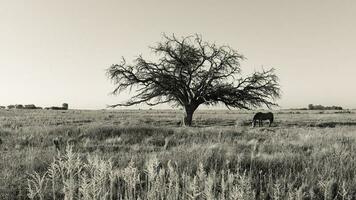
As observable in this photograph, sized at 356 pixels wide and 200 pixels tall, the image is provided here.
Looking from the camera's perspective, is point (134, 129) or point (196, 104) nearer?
point (134, 129)

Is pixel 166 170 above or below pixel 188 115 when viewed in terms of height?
below

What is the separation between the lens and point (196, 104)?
29.8m

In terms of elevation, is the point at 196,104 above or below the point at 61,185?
above

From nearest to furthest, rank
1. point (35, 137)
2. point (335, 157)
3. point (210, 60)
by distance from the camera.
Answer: point (335, 157) → point (35, 137) → point (210, 60)

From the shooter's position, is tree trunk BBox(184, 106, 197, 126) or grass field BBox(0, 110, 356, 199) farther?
tree trunk BBox(184, 106, 197, 126)

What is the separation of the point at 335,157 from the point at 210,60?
67.0ft

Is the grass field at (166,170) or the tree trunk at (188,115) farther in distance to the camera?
the tree trunk at (188,115)

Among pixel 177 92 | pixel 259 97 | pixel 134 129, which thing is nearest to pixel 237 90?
pixel 259 97

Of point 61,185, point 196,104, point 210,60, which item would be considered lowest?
point 61,185

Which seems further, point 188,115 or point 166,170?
point 188,115

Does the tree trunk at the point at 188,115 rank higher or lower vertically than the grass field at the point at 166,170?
higher

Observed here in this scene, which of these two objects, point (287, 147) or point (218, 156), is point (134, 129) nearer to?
point (287, 147)

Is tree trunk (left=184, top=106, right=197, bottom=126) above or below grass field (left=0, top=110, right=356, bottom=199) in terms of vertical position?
above

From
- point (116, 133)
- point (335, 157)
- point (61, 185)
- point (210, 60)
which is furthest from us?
point (210, 60)
